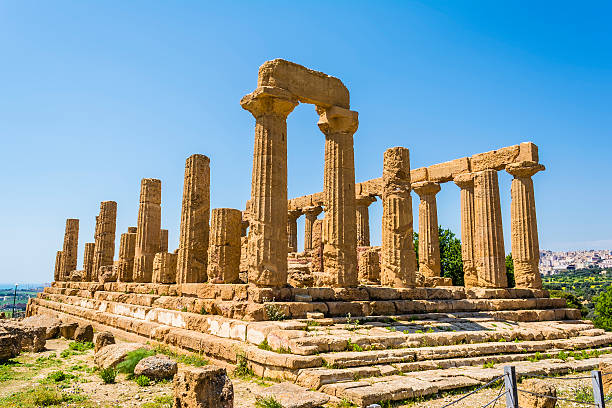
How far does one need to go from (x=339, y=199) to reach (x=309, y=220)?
15.4 m

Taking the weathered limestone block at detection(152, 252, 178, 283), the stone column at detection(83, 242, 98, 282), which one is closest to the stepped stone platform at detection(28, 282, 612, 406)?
the weathered limestone block at detection(152, 252, 178, 283)

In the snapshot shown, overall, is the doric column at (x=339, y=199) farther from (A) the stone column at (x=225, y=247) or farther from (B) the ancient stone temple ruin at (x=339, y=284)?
(A) the stone column at (x=225, y=247)

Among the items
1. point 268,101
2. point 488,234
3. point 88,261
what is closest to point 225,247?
point 268,101

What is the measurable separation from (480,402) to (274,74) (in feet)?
29.7

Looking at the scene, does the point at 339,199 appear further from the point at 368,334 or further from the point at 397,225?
the point at 368,334

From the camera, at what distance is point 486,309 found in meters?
15.6

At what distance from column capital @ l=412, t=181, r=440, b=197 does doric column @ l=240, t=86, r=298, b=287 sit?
449 inches

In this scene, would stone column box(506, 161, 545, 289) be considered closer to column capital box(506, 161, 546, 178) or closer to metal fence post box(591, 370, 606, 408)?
column capital box(506, 161, 546, 178)

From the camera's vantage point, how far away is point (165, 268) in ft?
61.9

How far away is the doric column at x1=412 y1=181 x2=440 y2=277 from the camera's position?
22.6 metres

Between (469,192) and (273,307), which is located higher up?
(469,192)

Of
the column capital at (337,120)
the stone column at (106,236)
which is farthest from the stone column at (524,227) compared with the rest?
the stone column at (106,236)

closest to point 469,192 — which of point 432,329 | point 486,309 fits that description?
point 486,309

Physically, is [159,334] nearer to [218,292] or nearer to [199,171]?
[218,292]
